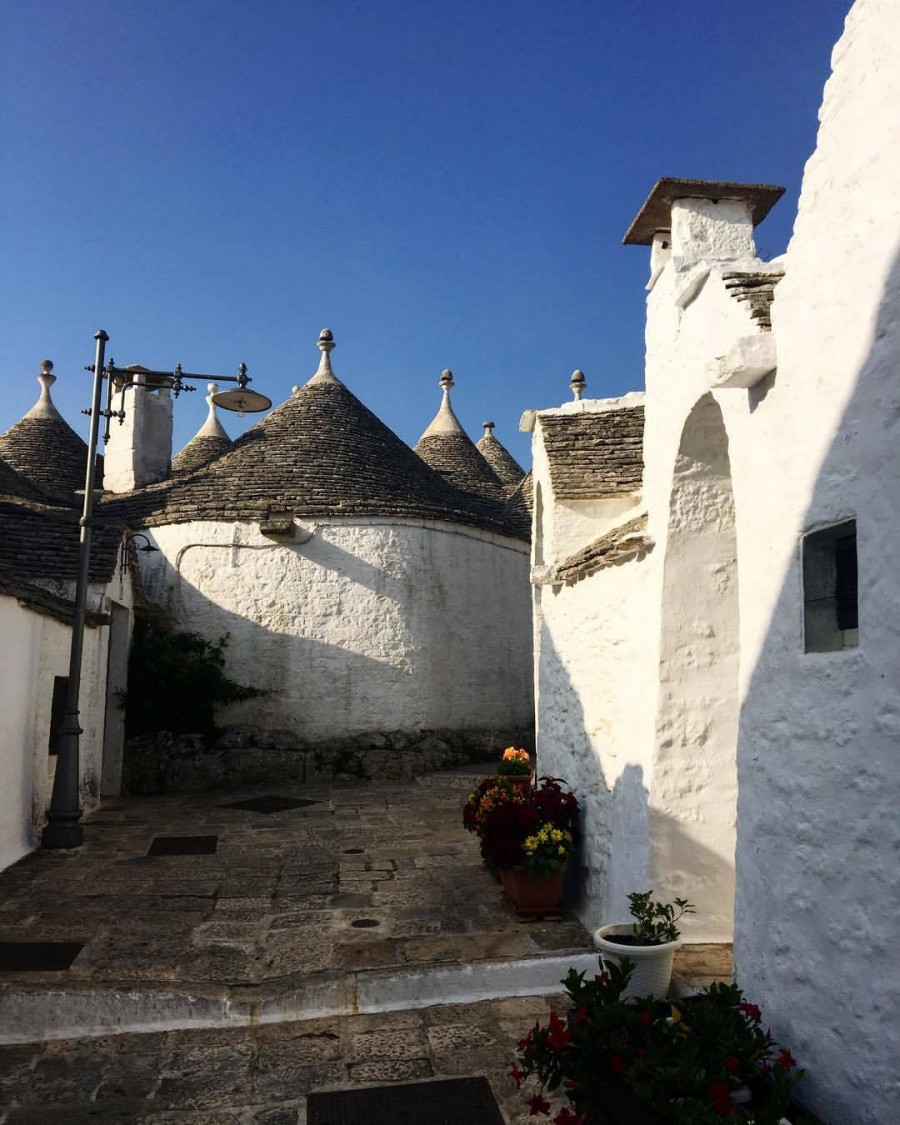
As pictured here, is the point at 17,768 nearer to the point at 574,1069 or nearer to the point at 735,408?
the point at 574,1069

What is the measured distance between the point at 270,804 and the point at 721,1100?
30.2 feet

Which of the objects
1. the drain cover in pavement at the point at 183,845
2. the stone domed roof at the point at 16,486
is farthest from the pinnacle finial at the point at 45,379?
the drain cover in pavement at the point at 183,845

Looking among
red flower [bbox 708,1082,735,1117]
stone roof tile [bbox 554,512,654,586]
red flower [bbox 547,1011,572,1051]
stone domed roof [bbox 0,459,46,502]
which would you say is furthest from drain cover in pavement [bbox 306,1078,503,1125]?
stone domed roof [bbox 0,459,46,502]

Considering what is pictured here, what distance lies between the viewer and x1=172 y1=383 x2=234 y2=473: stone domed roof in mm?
20169

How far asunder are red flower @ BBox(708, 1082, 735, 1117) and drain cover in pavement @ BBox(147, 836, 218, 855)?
252 inches

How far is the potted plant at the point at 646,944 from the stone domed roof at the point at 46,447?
52.7ft

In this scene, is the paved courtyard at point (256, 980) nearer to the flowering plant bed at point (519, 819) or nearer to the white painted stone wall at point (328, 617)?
the flowering plant bed at point (519, 819)

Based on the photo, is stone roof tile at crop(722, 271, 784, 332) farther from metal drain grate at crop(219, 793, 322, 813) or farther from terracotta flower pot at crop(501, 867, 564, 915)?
metal drain grate at crop(219, 793, 322, 813)

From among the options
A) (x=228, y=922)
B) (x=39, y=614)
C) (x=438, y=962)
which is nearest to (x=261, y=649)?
(x=39, y=614)

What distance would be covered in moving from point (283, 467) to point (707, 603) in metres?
11.0

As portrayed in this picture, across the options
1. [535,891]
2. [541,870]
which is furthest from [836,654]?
[535,891]

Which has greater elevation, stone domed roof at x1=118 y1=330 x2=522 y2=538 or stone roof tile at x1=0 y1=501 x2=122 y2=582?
stone domed roof at x1=118 y1=330 x2=522 y2=538

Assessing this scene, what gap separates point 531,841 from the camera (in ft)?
20.1

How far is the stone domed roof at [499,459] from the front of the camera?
75.3ft
